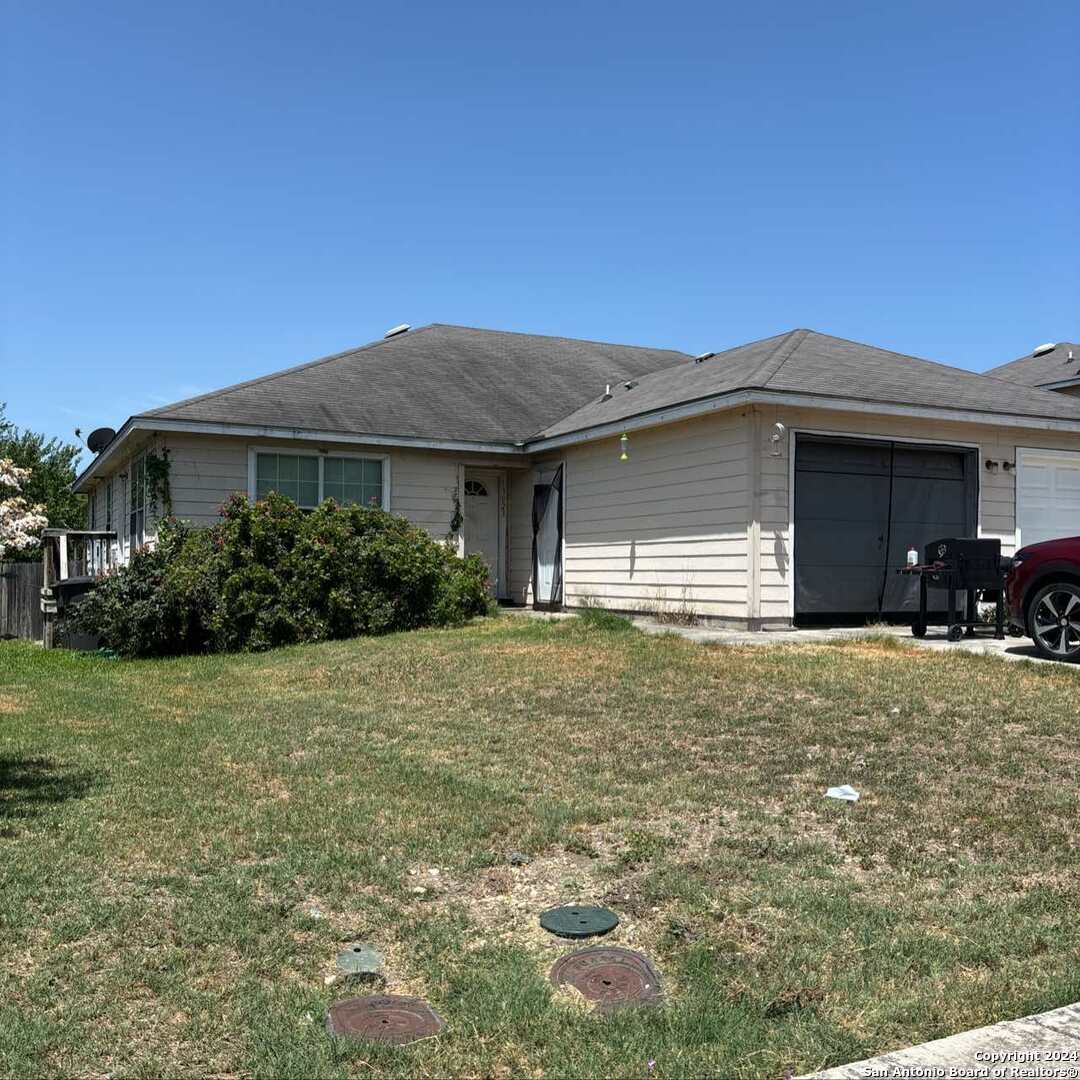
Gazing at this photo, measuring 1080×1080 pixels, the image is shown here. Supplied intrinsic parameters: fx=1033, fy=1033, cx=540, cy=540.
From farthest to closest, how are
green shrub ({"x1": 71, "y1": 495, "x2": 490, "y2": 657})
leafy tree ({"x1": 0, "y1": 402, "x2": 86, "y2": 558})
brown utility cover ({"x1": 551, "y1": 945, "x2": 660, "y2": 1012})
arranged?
leafy tree ({"x1": 0, "y1": 402, "x2": 86, "y2": 558}), green shrub ({"x1": 71, "y1": 495, "x2": 490, "y2": 657}), brown utility cover ({"x1": 551, "y1": 945, "x2": 660, "y2": 1012})

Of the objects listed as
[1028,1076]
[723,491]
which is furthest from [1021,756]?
[723,491]

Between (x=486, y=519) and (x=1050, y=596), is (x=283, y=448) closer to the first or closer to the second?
(x=486, y=519)

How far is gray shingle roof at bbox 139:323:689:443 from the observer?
15375 millimetres

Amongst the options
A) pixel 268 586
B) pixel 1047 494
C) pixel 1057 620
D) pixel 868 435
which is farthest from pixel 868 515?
pixel 268 586

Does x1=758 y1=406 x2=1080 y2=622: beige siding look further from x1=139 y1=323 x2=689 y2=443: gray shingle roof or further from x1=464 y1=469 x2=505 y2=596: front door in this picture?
x1=464 y1=469 x2=505 y2=596: front door

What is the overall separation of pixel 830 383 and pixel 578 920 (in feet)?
32.3

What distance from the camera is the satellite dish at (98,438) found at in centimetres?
2046

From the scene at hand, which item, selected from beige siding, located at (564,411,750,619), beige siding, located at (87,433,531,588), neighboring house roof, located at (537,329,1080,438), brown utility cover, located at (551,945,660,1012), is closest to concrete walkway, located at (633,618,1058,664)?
beige siding, located at (564,411,750,619)

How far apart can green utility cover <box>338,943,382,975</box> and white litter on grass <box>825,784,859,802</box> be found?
2.78 metres

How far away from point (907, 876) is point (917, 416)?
30.1 ft

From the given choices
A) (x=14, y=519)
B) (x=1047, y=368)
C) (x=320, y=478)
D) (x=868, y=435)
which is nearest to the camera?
(x=14, y=519)

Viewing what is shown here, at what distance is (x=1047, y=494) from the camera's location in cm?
1397

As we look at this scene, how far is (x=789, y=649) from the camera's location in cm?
1003

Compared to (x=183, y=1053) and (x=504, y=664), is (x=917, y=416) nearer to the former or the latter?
(x=504, y=664)
